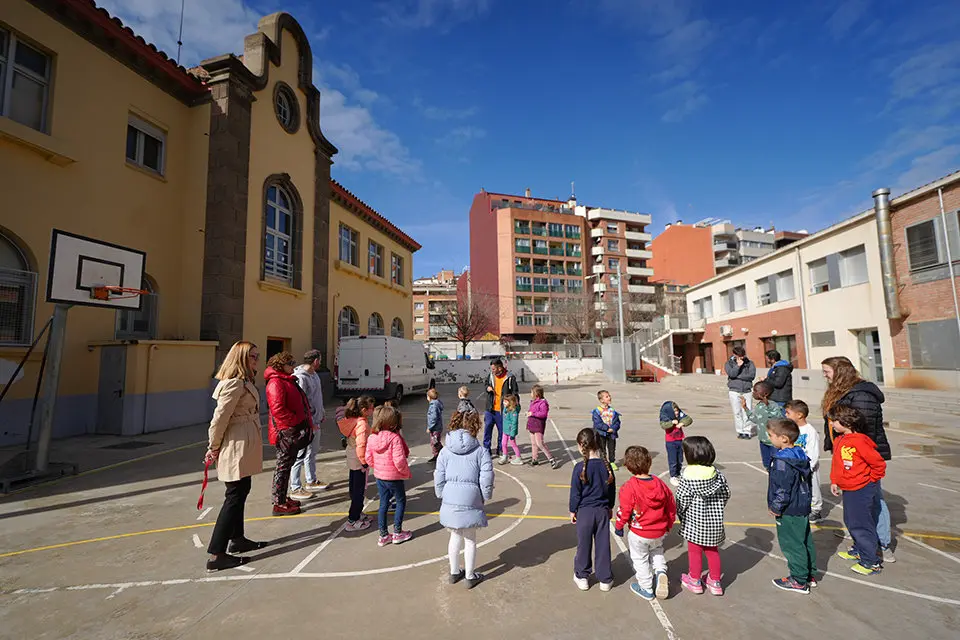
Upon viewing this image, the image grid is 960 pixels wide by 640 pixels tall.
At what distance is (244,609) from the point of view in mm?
3283

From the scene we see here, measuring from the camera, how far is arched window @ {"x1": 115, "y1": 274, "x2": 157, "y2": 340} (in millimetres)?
11820

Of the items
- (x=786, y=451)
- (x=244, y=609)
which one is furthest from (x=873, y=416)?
(x=244, y=609)

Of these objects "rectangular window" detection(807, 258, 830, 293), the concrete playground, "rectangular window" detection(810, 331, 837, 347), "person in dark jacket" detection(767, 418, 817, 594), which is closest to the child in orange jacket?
the concrete playground

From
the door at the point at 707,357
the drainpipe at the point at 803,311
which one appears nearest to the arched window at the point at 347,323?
the drainpipe at the point at 803,311

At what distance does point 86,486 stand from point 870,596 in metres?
9.57

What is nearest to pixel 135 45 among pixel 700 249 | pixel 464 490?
pixel 464 490

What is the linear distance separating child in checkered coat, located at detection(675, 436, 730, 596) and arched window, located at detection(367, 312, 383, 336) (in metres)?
20.3

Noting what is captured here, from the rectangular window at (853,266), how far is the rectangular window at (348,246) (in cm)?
2265

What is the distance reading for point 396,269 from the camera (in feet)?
87.2

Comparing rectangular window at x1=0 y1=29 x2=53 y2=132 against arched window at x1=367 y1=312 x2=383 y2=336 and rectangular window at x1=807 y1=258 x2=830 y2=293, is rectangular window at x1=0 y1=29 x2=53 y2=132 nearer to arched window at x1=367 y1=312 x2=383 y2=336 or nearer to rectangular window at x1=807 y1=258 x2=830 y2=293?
arched window at x1=367 y1=312 x2=383 y2=336

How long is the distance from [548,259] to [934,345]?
4654 centimetres

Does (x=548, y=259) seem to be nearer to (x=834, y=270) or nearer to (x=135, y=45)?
(x=834, y=270)

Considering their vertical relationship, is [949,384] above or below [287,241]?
below

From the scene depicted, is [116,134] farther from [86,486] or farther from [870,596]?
[870,596]
